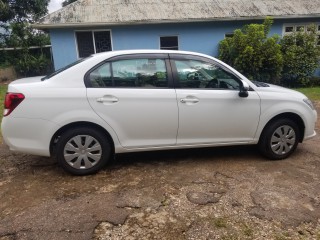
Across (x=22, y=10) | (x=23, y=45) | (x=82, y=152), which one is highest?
(x=22, y=10)

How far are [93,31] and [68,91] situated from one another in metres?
8.34

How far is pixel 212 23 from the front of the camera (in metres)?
11.9

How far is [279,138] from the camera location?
4297 mm

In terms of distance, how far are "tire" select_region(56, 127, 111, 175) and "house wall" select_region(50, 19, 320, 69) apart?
329 inches

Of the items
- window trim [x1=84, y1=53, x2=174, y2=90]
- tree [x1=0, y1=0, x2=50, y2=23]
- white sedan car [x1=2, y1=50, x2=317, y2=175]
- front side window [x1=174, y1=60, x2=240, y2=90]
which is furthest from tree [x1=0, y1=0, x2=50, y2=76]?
front side window [x1=174, y1=60, x2=240, y2=90]

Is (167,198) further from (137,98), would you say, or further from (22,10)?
(22,10)

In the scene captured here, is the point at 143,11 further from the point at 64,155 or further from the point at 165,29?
the point at 64,155

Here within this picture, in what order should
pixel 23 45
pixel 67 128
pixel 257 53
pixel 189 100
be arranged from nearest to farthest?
pixel 67 128, pixel 189 100, pixel 257 53, pixel 23 45

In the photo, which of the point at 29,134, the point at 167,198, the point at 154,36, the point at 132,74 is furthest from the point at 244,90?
the point at 154,36

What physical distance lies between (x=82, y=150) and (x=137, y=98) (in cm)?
97

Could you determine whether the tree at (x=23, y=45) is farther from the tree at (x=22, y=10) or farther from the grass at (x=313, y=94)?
the grass at (x=313, y=94)

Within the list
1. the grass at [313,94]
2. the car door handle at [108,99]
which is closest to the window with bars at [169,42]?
the grass at [313,94]

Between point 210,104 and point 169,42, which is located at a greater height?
point 169,42

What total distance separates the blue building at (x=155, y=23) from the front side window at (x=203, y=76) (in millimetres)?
7599
